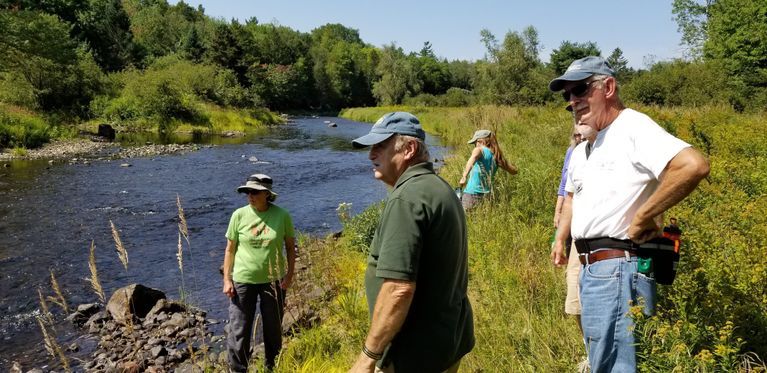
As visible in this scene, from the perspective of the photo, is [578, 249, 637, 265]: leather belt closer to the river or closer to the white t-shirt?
the white t-shirt

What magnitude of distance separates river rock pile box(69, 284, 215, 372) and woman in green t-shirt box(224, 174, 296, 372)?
100 cm

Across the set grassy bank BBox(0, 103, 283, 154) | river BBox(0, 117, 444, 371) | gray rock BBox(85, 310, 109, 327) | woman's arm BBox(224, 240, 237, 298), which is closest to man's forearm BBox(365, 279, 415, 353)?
woman's arm BBox(224, 240, 237, 298)

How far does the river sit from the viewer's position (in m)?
8.06

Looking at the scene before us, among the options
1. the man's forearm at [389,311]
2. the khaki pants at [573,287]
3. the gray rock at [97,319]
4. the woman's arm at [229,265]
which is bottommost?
the gray rock at [97,319]

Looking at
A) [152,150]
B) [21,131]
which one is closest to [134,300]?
[152,150]

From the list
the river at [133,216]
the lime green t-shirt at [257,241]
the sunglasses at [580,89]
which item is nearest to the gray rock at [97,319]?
the river at [133,216]

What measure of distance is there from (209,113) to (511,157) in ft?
108

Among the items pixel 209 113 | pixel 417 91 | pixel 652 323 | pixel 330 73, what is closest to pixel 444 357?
pixel 652 323

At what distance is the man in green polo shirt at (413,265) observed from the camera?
2.28 meters

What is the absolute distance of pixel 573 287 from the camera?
3957mm

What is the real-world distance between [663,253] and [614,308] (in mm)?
384

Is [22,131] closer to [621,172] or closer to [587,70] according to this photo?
[587,70]

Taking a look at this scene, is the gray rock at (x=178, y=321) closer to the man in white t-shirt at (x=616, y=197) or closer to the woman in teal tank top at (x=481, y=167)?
the woman in teal tank top at (x=481, y=167)

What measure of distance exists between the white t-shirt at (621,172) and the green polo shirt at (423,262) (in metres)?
0.80
